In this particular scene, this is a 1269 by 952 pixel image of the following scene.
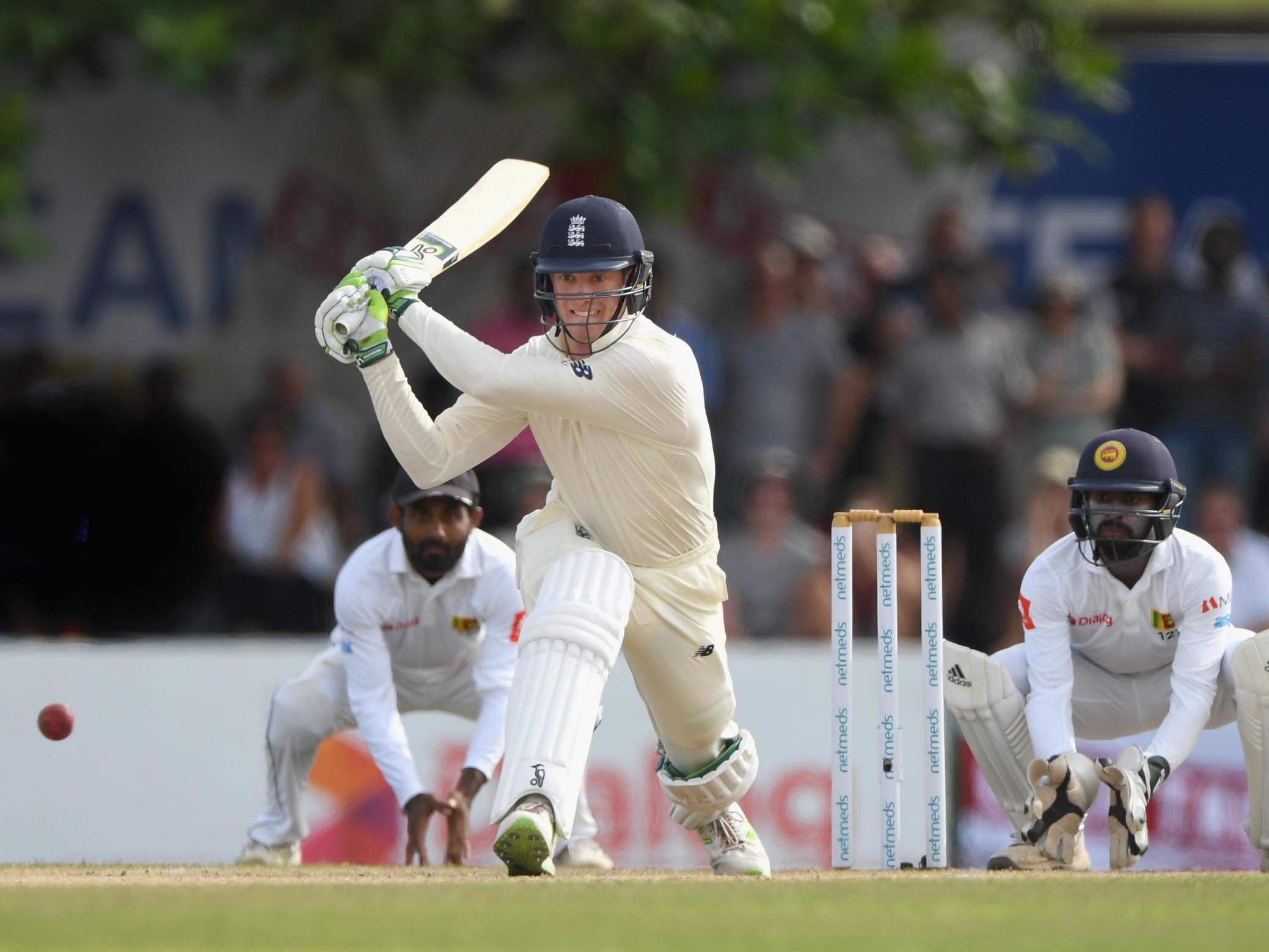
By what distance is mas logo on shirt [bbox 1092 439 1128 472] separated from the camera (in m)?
5.34

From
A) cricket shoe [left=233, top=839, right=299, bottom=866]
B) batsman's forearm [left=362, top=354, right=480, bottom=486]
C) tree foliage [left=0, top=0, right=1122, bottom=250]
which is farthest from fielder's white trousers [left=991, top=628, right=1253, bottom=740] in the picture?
tree foliage [left=0, top=0, right=1122, bottom=250]

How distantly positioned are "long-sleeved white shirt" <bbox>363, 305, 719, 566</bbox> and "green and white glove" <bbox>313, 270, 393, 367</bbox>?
4cm

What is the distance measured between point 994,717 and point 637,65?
12.1 ft

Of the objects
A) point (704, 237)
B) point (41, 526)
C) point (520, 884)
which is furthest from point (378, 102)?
point (520, 884)

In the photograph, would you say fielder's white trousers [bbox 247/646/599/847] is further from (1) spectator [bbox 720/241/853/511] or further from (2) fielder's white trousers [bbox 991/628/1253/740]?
(1) spectator [bbox 720/241/853/511]

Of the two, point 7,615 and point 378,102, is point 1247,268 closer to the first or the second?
point 378,102

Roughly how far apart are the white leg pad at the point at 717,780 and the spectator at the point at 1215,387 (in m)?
3.87

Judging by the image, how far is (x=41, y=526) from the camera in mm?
8070

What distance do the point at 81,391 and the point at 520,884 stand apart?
15.7 feet

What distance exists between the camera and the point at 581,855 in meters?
5.66

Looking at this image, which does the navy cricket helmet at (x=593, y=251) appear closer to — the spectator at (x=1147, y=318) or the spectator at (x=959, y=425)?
the spectator at (x=959, y=425)

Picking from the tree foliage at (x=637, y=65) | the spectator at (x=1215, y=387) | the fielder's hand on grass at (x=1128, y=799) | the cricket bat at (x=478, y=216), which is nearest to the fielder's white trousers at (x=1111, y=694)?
the fielder's hand on grass at (x=1128, y=799)

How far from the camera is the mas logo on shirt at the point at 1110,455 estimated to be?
5.34 m

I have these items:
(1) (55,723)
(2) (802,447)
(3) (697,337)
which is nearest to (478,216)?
(1) (55,723)
